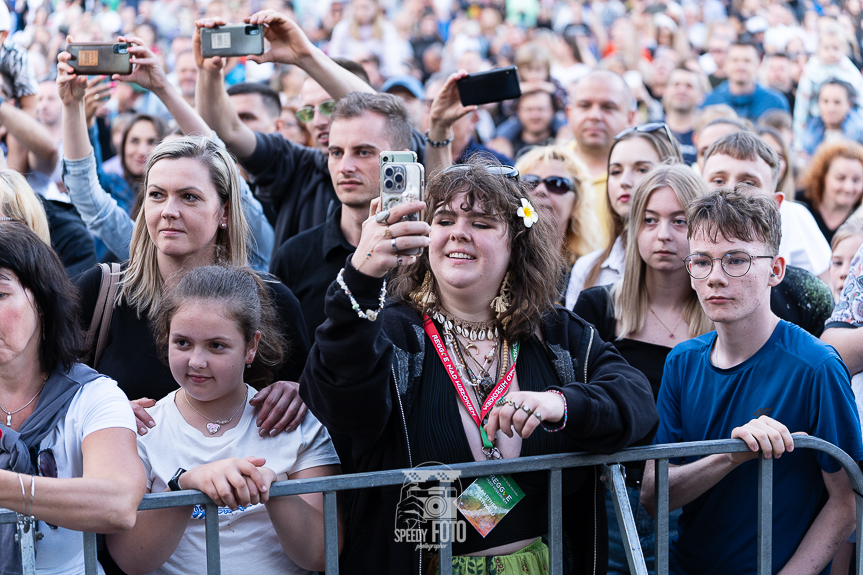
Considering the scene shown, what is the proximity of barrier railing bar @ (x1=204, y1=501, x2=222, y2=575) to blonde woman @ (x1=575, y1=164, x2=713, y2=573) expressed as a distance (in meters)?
1.65

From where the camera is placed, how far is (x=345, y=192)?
363 centimetres

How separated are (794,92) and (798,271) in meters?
7.70

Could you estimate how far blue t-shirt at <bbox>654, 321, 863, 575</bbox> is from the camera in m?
2.52

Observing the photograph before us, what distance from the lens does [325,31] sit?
510 inches

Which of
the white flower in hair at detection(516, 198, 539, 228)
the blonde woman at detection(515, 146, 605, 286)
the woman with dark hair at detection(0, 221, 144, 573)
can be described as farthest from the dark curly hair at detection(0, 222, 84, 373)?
the blonde woman at detection(515, 146, 605, 286)

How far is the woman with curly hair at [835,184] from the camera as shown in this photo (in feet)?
17.3

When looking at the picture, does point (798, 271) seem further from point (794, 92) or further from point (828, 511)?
point (794, 92)

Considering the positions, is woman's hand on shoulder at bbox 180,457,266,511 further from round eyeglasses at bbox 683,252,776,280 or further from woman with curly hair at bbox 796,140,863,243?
woman with curly hair at bbox 796,140,863,243

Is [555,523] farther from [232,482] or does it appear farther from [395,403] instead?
[232,482]

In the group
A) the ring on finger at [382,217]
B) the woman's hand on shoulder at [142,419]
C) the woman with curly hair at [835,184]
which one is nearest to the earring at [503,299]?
the ring on finger at [382,217]

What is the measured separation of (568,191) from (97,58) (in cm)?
232

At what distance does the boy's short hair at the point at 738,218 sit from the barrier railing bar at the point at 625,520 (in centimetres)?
86

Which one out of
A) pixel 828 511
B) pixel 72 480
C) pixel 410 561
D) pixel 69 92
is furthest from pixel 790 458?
pixel 69 92

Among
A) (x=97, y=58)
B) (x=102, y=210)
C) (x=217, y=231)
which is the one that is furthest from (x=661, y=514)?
(x=97, y=58)
